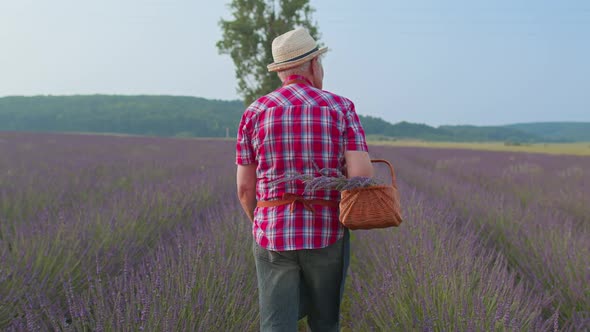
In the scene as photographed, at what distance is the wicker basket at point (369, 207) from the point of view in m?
1.62

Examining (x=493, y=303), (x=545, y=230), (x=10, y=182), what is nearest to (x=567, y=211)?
(x=545, y=230)

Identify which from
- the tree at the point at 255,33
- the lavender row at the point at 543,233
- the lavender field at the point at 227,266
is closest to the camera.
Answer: the lavender field at the point at 227,266

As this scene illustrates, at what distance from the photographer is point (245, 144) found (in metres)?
1.80

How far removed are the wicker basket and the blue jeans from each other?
21 centimetres

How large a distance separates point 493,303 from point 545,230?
189 centimetres

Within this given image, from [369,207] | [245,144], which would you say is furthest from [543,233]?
[245,144]

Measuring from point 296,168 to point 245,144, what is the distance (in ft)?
0.77

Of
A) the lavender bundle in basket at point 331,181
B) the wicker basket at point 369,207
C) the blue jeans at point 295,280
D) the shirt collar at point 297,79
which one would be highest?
the shirt collar at point 297,79

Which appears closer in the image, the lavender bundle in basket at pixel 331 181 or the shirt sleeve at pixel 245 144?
the lavender bundle in basket at pixel 331 181

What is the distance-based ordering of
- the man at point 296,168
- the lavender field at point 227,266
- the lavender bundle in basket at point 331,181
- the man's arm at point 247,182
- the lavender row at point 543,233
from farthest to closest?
the lavender row at point 543,233 → the lavender field at point 227,266 → the man's arm at point 247,182 → the man at point 296,168 → the lavender bundle in basket at point 331,181

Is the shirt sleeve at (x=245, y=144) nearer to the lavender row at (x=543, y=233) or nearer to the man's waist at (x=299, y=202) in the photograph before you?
the man's waist at (x=299, y=202)

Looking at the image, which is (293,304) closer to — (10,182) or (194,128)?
(10,182)

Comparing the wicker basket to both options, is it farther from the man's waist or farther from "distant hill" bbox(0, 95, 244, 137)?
"distant hill" bbox(0, 95, 244, 137)

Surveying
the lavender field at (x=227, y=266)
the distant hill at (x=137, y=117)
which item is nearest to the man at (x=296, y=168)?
the lavender field at (x=227, y=266)
